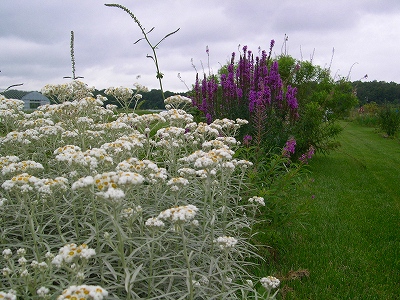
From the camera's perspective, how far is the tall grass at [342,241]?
3096 mm

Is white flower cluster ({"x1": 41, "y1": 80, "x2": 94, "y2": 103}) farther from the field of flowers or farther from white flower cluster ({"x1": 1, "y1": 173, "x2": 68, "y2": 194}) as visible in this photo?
white flower cluster ({"x1": 1, "y1": 173, "x2": 68, "y2": 194})

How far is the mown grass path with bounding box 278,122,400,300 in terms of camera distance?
3.10 metres

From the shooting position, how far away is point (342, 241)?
13.0 feet

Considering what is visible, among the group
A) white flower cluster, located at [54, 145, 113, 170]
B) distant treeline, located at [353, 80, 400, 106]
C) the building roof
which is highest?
distant treeline, located at [353, 80, 400, 106]

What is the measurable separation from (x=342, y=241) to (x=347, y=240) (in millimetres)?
75

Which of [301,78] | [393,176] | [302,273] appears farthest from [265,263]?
[301,78]

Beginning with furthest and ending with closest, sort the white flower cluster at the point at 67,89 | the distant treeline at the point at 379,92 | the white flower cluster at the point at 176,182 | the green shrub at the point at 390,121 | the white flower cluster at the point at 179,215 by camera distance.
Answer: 1. the distant treeline at the point at 379,92
2. the green shrub at the point at 390,121
3. the white flower cluster at the point at 67,89
4. the white flower cluster at the point at 176,182
5. the white flower cluster at the point at 179,215

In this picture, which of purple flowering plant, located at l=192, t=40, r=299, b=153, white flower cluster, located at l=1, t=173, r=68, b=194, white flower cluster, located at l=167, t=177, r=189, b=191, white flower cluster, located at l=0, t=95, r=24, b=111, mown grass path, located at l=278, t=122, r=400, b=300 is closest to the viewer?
white flower cluster, located at l=1, t=173, r=68, b=194

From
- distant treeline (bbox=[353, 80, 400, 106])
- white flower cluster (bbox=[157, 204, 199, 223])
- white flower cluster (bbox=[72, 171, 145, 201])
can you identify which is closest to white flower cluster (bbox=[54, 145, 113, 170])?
white flower cluster (bbox=[72, 171, 145, 201])

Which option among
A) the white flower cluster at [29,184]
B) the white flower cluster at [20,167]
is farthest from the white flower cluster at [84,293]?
the white flower cluster at [20,167]

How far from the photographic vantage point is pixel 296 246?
3.80 meters

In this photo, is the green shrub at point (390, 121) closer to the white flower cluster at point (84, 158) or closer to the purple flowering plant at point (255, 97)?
Answer: the purple flowering plant at point (255, 97)

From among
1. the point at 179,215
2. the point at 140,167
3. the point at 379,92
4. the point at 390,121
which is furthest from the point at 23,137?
the point at 379,92

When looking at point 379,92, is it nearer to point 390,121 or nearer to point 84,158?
point 390,121
